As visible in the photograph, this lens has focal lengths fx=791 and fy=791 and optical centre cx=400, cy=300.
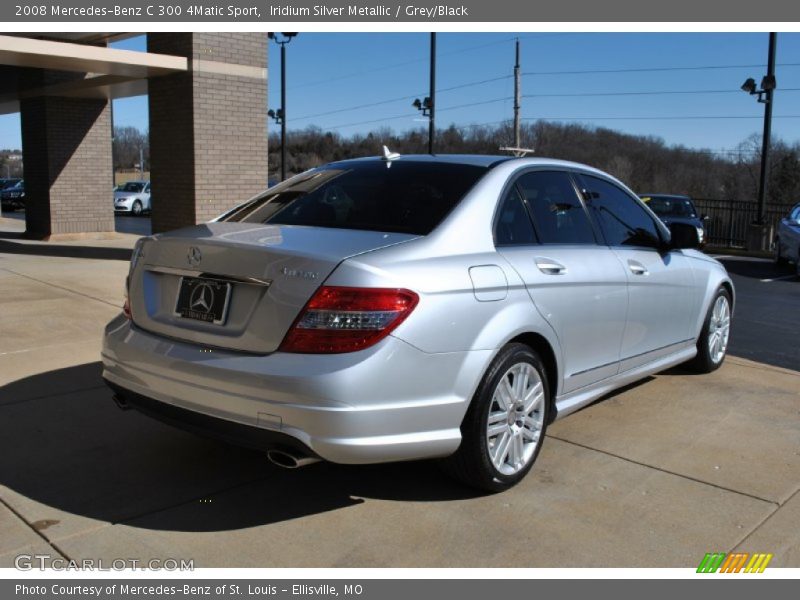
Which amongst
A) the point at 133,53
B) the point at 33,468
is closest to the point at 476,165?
the point at 33,468

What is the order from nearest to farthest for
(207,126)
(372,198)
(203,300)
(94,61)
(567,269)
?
1. (203,300)
2. (372,198)
3. (567,269)
4. (94,61)
5. (207,126)

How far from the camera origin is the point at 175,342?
3.65m

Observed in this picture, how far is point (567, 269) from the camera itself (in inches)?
171

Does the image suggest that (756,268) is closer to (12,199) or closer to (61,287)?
(61,287)

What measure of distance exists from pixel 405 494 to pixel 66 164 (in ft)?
50.8

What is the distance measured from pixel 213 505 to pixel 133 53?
32.4 feet

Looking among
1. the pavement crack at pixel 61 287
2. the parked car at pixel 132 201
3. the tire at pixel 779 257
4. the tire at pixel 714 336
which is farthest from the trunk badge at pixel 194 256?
the parked car at pixel 132 201

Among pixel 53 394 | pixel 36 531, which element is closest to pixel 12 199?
pixel 53 394

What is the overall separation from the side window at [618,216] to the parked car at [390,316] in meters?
0.05

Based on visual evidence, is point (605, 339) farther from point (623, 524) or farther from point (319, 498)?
point (319, 498)

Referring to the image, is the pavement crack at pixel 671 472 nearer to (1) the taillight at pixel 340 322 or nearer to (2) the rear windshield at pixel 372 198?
(2) the rear windshield at pixel 372 198

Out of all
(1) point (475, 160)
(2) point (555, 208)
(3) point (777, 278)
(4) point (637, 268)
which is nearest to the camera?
(1) point (475, 160)

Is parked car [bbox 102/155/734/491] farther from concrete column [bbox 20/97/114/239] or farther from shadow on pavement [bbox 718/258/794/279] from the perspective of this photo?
concrete column [bbox 20/97/114/239]

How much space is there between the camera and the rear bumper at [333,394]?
10.6 feet
